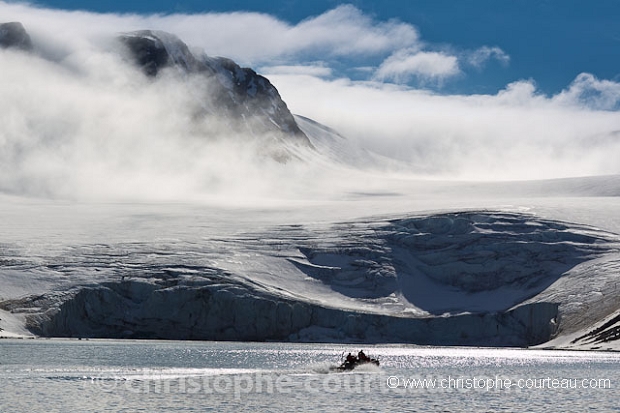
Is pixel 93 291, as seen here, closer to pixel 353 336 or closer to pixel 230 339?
pixel 230 339

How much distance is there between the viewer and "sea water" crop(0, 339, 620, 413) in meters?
65.9

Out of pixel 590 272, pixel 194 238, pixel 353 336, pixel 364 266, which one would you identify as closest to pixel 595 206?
pixel 590 272

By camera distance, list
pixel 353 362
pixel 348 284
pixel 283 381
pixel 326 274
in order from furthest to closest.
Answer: pixel 326 274 < pixel 348 284 < pixel 353 362 < pixel 283 381

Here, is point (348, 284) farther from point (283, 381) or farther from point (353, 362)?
point (283, 381)

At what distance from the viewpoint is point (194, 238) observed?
156875mm

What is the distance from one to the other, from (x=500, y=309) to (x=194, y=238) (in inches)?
1670

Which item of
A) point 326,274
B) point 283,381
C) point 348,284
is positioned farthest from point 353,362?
point 326,274

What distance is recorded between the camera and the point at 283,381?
81.0m

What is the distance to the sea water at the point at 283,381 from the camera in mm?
65938

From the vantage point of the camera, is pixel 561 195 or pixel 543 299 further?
pixel 561 195

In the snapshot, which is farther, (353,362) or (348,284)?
(348,284)

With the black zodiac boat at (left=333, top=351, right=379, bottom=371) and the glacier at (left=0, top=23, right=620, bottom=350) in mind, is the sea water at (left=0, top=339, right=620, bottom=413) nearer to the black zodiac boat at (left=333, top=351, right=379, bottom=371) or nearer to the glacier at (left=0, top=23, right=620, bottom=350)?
the black zodiac boat at (left=333, top=351, right=379, bottom=371)

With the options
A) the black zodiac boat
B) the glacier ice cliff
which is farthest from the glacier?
the black zodiac boat

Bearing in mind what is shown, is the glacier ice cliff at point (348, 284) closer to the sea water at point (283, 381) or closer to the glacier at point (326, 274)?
the glacier at point (326, 274)
